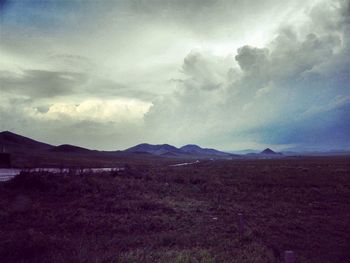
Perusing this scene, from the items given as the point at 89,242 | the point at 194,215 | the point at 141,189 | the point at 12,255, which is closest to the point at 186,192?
the point at 141,189

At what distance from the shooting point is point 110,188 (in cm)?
2416

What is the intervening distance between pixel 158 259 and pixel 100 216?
24.6 feet

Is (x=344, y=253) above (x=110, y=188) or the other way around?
the other way around

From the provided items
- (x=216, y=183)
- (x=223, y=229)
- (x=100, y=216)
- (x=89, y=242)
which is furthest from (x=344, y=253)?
(x=216, y=183)

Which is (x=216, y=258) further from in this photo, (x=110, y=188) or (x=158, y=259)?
(x=110, y=188)

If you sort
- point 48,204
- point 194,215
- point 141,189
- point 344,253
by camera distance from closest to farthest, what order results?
1. point 344,253
2. point 194,215
3. point 48,204
4. point 141,189

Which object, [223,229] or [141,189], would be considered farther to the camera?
[141,189]

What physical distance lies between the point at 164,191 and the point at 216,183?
8153mm

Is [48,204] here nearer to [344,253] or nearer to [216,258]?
[216,258]

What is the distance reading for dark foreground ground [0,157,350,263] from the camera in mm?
10469

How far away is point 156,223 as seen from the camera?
15180 millimetres

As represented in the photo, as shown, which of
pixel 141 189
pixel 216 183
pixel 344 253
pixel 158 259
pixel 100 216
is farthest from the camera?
pixel 216 183

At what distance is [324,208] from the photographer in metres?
20.9

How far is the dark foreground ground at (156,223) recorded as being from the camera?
34.3 ft
